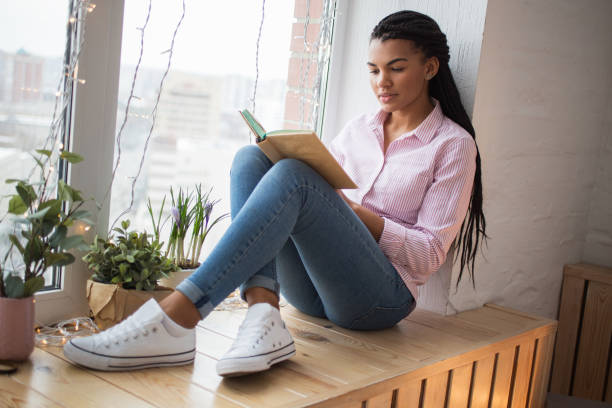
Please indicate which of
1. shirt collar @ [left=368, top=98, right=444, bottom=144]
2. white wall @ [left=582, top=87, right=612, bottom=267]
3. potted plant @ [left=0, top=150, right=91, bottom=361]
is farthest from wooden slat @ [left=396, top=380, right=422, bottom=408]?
white wall @ [left=582, top=87, right=612, bottom=267]

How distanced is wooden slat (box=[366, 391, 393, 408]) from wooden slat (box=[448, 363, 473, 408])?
300mm

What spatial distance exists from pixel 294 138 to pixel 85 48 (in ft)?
2.08

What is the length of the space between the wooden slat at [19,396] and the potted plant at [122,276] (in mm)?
359

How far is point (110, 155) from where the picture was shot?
72.5 inches

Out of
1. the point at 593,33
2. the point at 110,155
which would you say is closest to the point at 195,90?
the point at 110,155

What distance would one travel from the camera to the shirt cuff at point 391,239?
183 centimetres

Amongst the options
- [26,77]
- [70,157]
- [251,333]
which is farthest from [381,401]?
[26,77]

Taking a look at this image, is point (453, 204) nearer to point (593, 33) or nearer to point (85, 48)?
point (85, 48)

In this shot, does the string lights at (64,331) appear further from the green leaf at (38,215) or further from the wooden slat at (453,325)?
the wooden slat at (453,325)

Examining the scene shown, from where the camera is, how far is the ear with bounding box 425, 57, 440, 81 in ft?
6.66

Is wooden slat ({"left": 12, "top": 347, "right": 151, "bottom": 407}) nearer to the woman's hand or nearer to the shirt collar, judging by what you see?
the woman's hand

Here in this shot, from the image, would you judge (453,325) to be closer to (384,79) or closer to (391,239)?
(391,239)

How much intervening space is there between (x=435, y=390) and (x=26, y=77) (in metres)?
1.34

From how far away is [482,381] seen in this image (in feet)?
6.43
